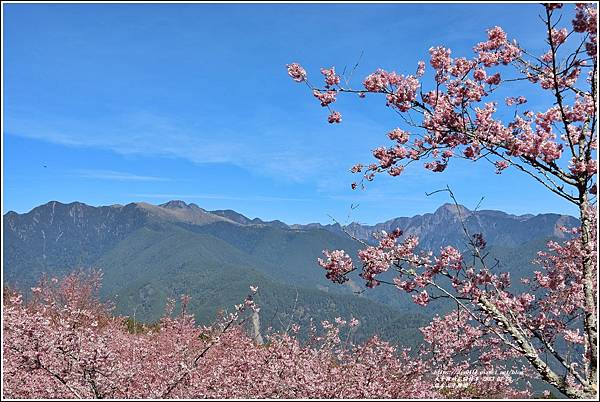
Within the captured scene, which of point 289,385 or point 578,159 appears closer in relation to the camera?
point 578,159

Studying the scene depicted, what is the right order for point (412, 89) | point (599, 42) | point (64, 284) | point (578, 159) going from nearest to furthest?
point (599, 42), point (578, 159), point (412, 89), point (64, 284)

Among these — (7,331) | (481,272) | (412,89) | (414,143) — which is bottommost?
(7,331)

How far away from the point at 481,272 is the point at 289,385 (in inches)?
132

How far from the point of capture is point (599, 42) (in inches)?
195

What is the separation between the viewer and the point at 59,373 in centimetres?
750

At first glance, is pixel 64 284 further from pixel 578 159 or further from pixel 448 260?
pixel 578 159

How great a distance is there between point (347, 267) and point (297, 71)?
2784mm

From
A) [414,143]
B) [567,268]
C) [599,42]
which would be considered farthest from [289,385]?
[599,42]

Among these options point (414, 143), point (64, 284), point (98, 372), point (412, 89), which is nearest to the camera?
point (412, 89)

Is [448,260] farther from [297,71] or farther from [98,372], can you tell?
[98,372]

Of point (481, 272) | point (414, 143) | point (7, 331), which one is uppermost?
point (414, 143)

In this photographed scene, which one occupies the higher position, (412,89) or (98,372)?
(412,89)

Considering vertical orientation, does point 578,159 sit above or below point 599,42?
below

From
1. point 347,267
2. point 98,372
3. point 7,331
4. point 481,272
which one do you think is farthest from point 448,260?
point 7,331
